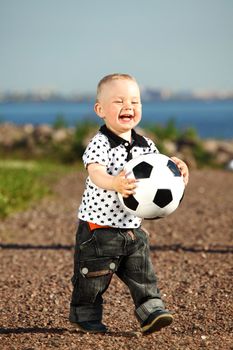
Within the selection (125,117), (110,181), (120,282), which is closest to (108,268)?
(110,181)

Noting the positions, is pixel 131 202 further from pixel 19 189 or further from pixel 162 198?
pixel 19 189

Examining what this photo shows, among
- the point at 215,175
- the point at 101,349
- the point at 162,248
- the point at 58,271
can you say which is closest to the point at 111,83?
the point at 101,349

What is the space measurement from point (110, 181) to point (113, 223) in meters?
0.33

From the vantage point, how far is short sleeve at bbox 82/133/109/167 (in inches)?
172

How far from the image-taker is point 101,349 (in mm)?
4445

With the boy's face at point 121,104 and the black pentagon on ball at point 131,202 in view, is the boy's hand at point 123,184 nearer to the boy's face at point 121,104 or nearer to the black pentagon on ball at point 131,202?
the black pentagon on ball at point 131,202

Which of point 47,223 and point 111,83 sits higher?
point 111,83

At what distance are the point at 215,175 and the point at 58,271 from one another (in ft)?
26.1

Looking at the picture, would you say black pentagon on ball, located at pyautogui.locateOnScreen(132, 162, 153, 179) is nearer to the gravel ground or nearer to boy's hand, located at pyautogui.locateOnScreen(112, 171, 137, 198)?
boy's hand, located at pyautogui.locateOnScreen(112, 171, 137, 198)

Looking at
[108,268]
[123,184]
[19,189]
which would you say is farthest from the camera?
[19,189]

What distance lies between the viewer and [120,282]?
6305mm

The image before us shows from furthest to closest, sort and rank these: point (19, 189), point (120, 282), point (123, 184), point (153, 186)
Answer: point (19, 189) → point (120, 282) → point (153, 186) → point (123, 184)

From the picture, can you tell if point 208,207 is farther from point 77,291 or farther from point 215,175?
point 77,291

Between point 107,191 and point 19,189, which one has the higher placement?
point 107,191
